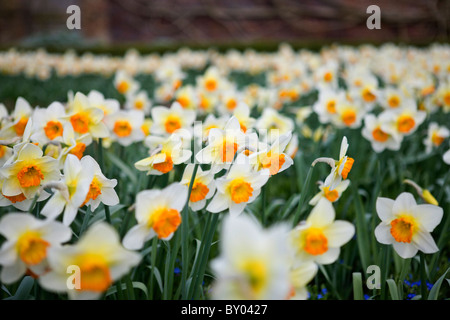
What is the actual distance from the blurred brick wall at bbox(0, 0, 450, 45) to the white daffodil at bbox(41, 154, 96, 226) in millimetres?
14143

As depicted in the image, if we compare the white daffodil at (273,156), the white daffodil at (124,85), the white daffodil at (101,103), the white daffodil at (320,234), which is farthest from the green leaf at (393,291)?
the white daffodil at (124,85)

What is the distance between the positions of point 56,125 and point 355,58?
435 cm

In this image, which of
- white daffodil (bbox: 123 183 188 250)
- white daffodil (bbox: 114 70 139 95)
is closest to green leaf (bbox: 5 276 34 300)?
white daffodil (bbox: 123 183 188 250)

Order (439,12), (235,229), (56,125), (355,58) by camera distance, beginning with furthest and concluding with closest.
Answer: (439,12) < (355,58) < (56,125) < (235,229)

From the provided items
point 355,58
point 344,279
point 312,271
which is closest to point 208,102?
point 344,279

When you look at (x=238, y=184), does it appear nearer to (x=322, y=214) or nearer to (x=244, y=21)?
(x=322, y=214)

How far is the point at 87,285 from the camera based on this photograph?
666 millimetres

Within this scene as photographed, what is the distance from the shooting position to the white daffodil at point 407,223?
0.95 metres

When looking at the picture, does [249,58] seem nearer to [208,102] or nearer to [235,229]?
[208,102]

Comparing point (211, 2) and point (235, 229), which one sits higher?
point (211, 2)

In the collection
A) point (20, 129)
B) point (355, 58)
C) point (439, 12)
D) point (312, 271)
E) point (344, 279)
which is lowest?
point (344, 279)

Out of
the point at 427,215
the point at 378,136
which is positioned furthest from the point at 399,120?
the point at 427,215

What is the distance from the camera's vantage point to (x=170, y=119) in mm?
1581

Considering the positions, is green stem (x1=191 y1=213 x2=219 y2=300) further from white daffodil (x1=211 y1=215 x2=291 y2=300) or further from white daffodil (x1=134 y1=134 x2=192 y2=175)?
white daffodil (x1=211 y1=215 x2=291 y2=300)
